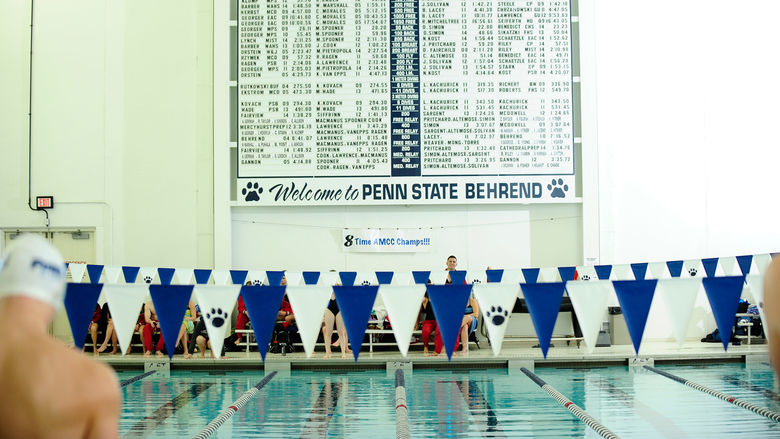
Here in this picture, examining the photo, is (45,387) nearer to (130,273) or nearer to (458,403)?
(458,403)

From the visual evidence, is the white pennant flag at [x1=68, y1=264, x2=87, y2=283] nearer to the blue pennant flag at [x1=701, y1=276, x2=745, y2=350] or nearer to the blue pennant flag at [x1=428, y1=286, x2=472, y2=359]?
the blue pennant flag at [x1=428, y1=286, x2=472, y2=359]

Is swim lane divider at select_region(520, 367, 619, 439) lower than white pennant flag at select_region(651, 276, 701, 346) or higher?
lower

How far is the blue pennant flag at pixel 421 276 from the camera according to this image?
11883 mm

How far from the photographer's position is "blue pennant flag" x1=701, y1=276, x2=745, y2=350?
7633 millimetres

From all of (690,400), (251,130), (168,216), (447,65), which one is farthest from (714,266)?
(168,216)

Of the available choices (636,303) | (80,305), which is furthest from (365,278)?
(636,303)

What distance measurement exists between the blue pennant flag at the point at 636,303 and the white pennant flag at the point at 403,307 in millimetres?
2051

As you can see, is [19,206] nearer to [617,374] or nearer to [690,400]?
[617,374]

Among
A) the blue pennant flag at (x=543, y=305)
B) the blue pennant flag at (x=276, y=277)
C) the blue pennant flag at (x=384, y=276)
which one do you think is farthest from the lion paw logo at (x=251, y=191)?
the blue pennant flag at (x=543, y=305)

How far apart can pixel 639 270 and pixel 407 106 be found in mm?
4596

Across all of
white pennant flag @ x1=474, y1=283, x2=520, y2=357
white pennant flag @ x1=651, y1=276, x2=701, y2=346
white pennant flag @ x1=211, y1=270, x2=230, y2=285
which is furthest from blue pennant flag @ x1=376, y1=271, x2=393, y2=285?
white pennant flag @ x1=651, y1=276, x2=701, y2=346

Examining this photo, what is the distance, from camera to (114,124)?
1324cm

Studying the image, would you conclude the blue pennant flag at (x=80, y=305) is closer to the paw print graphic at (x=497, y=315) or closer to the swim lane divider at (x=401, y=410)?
the swim lane divider at (x=401, y=410)

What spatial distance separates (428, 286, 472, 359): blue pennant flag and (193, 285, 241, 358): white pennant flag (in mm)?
2108
